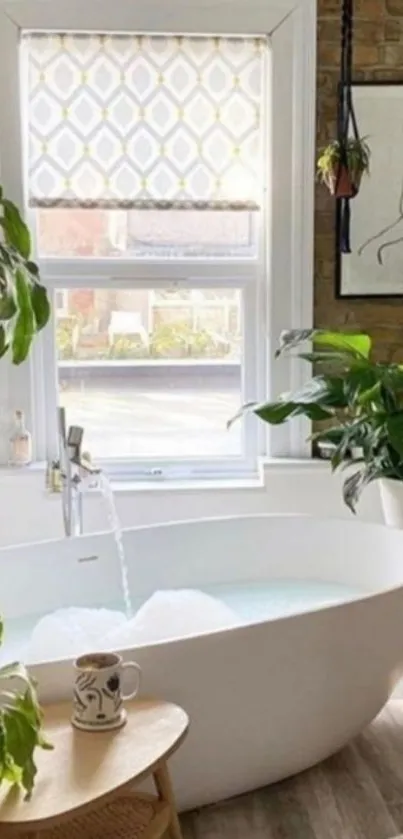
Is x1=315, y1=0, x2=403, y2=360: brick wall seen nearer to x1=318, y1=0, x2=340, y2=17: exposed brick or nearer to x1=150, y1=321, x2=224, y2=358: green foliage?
x1=318, y1=0, x2=340, y2=17: exposed brick

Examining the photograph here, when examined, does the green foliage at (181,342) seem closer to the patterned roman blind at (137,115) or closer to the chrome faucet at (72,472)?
the patterned roman blind at (137,115)

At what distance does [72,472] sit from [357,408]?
38.6 inches

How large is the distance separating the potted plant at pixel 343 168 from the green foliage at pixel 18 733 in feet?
7.09

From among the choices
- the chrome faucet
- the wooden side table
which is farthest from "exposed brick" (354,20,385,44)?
the wooden side table

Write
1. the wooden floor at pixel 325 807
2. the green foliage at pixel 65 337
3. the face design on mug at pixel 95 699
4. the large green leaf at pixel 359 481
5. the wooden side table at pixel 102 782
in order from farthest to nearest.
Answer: the green foliage at pixel 65 337 → the large green leaf at pixel 359 481 → the wooden floor at pixel 325 807 → the face design on mug at pixel 95 699 → the wooden side table at pixel 102 782

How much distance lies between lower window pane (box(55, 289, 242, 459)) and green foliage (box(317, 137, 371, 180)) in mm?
662

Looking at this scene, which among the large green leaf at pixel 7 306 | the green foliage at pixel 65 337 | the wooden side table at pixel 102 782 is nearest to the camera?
the large green leaf at pixel 7 306

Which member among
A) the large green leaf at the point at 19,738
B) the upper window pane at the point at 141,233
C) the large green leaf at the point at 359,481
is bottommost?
the large green leaf at the point at 19,738

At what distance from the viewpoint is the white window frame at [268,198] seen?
3.56m

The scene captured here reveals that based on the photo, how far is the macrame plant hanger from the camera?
11.1ft

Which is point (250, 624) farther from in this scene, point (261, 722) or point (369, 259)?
point (369, 259)

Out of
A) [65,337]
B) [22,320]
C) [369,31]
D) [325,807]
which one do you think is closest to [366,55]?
[369,31]

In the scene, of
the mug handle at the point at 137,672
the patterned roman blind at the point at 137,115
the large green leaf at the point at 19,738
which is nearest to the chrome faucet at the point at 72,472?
the patterned roman blind at the point at 137,115

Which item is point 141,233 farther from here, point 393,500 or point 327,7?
point 393,500
